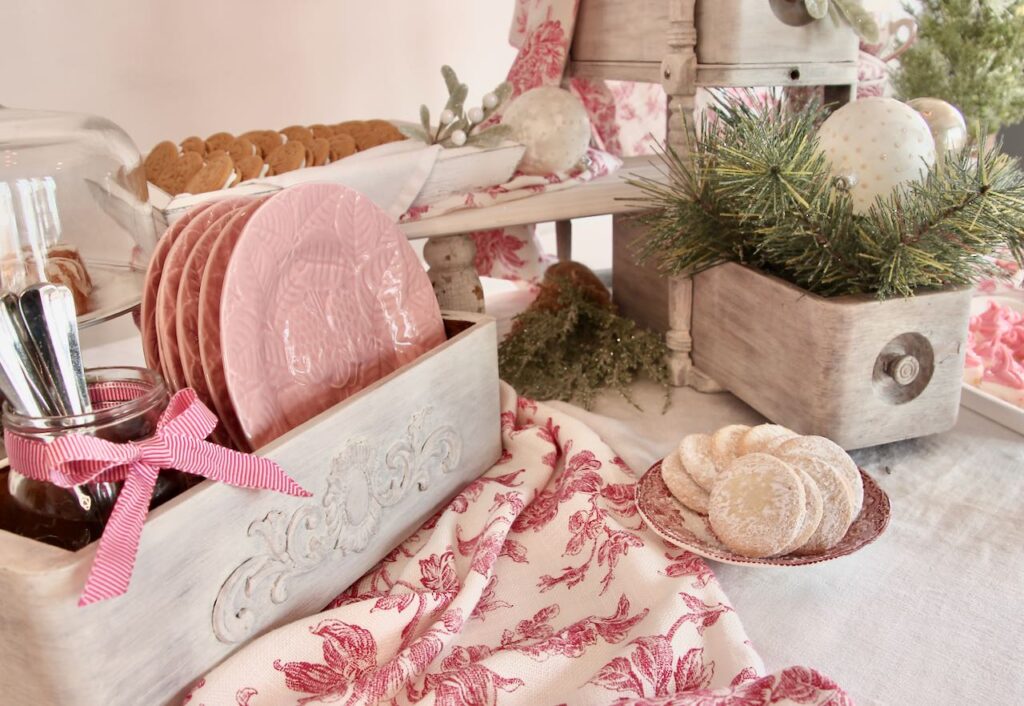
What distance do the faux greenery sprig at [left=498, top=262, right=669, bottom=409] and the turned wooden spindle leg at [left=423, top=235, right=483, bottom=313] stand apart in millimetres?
70

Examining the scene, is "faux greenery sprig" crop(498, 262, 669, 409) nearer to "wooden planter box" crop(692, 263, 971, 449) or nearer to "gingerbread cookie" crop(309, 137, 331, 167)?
"wooden planter box" crop(692, 263, 971, 449)

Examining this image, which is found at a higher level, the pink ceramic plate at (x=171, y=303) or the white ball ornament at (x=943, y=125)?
the white ball ornament at (x=943, y=125)

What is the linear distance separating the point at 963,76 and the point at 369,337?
38.3 inches

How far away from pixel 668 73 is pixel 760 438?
41 cm

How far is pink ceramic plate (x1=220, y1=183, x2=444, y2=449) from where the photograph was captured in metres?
0.57

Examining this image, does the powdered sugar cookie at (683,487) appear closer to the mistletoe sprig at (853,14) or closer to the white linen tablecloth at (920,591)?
the white linen tablecloth at (920,591)

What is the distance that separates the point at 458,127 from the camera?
98 cm

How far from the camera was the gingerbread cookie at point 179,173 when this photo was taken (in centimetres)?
88

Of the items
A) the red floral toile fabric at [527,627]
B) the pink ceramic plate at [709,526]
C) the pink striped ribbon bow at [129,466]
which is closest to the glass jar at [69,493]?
the pink striped ribbon bow at [129,466]

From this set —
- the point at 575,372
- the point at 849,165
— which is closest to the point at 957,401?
the point at 849,165

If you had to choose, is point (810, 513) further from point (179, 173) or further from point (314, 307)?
point (179, 173)

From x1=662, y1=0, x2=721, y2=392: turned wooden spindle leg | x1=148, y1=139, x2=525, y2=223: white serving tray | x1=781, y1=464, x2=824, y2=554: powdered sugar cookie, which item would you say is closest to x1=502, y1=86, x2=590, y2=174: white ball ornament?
x1=148, y1=139, x2=525, y2=223: white serving tray

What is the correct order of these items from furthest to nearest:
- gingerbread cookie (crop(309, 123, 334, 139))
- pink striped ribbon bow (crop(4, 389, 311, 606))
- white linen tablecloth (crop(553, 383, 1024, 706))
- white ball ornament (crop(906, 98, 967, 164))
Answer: gingerbread cookie (crop(309, 123, 334, 139)), white ball ornament (crop(906, 98, 967, 164)), white linen tablecloth (crop(553, 383, 1024, 706)), pink striped ribbon bow (crop(4, 389, 311, 606))

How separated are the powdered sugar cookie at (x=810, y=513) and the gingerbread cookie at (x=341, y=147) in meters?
0.62
